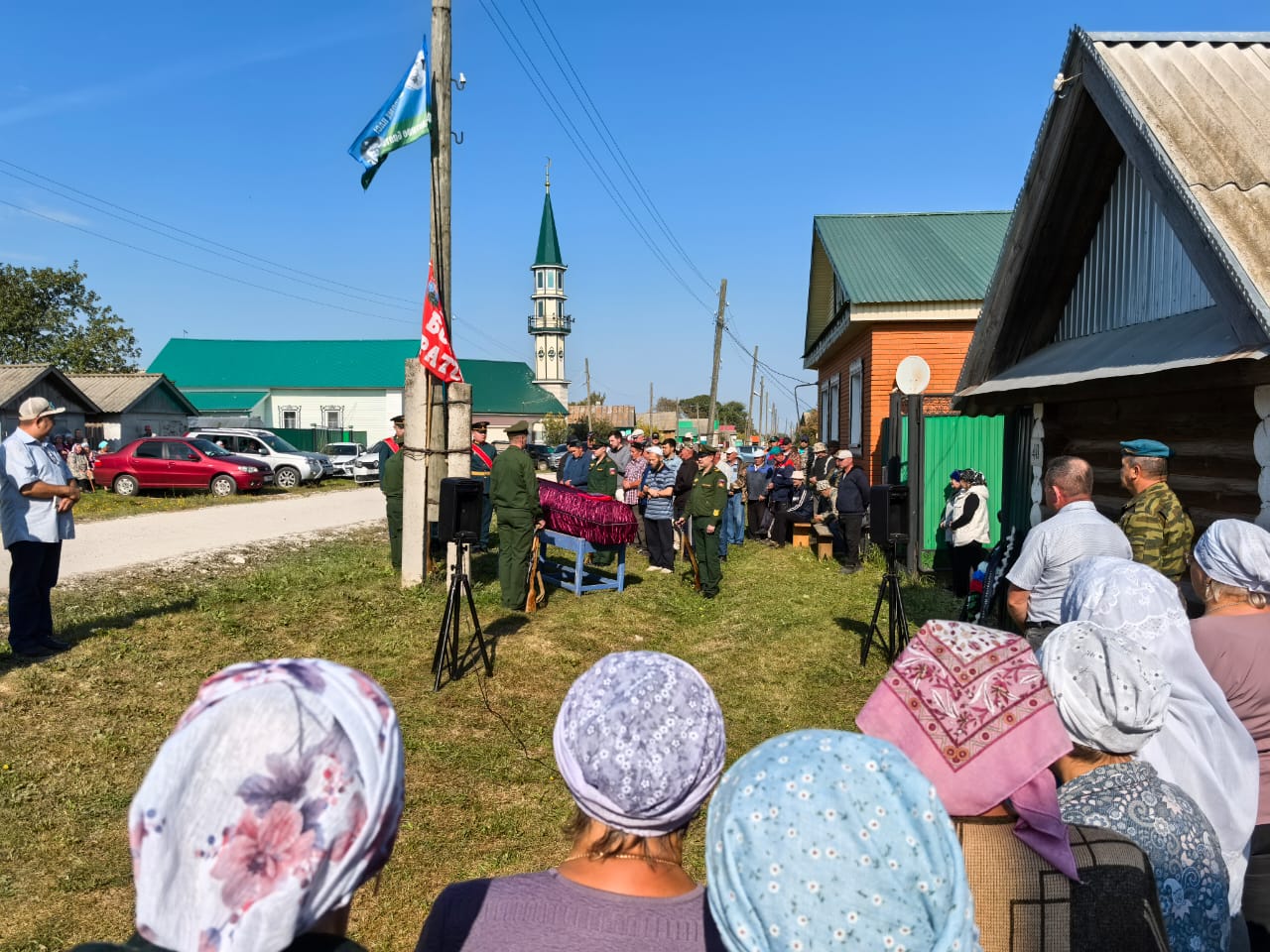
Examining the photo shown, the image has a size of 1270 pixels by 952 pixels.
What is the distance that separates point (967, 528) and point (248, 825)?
33.7ft

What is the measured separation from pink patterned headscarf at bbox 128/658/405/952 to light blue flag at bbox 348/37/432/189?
993cm

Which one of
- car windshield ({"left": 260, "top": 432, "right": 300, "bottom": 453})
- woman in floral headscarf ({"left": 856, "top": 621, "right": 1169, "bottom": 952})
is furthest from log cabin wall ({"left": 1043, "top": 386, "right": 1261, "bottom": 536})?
car windshield ({"left": 260, "top": 432, "right": 300, "bottom": 453})

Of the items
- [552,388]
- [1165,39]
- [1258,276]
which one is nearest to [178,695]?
[1258,276]

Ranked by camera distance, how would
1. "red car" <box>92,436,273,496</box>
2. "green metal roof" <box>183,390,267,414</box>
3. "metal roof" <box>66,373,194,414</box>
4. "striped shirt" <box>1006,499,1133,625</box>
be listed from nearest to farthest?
1. "striped shirt" <box>1006,499,1133,625</box>
2. "red car" <box>92,436,273,496</box>
3. "metal roof" <box>66,373,194,414</box>
4. "green metal roof" <box>183,390,267,414</box>

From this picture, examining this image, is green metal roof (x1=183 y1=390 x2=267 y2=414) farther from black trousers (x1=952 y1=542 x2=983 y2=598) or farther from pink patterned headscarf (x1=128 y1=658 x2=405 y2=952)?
pink patterned headscarf (x1=128 y1=658 x2=405 y2=952)

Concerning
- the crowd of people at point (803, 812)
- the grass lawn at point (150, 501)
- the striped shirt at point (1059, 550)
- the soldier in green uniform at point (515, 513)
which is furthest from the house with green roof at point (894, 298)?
the grass lawn at point (150, 501)

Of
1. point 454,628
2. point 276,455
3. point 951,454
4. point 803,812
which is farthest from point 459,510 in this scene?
point 276,455

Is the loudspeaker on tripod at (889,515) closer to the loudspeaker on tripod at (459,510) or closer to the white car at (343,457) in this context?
the loudspeaker on tripod at (459,510)

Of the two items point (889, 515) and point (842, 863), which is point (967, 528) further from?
point (842, 863)

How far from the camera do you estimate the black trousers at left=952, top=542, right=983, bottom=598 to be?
10.8 metres

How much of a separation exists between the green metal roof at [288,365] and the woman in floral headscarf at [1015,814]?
56126 mm

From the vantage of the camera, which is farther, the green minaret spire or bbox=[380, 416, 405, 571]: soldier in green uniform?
the green minaret spire

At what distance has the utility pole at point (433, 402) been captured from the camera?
10.8 metres

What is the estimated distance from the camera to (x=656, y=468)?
1367 cm
